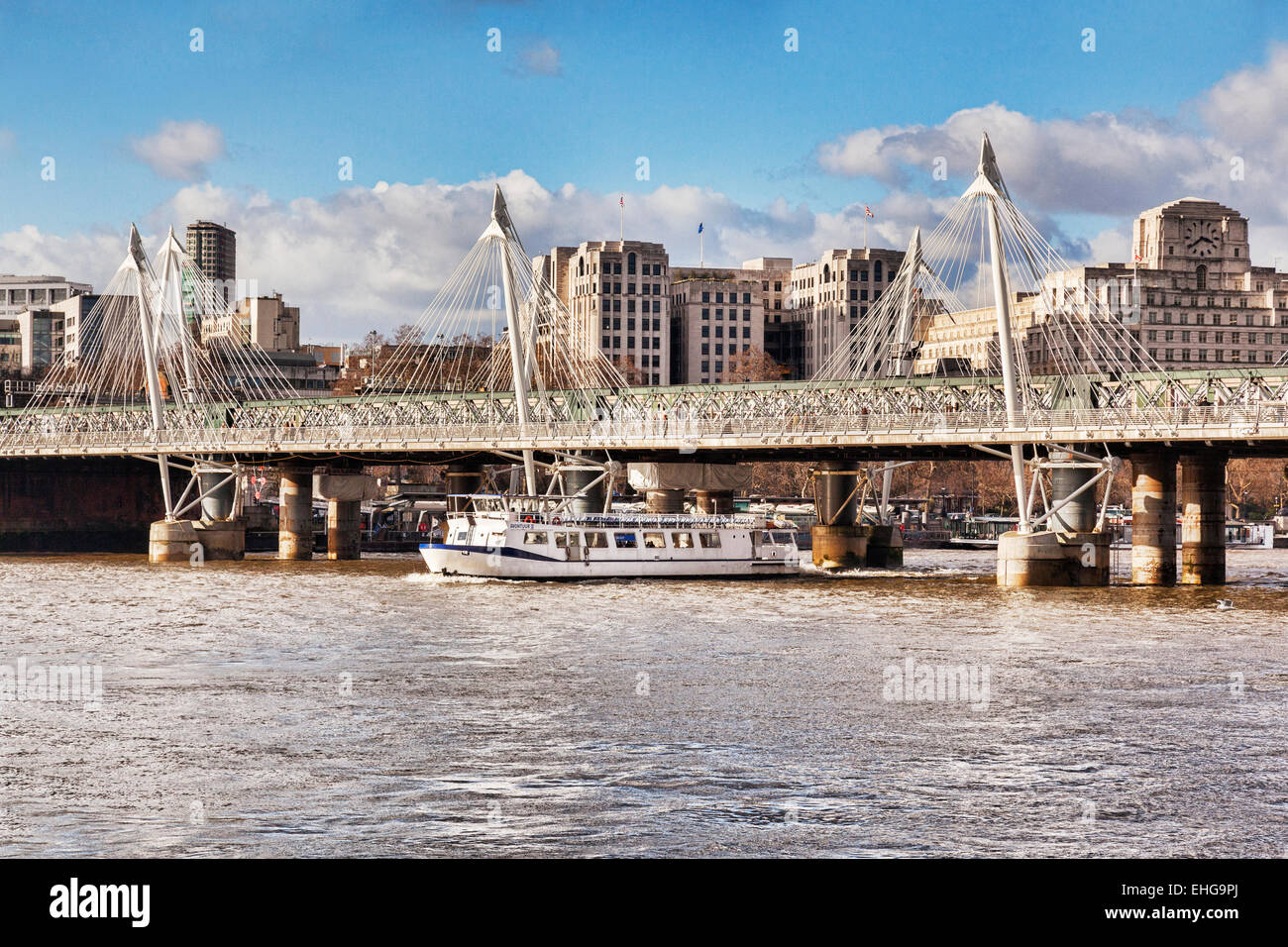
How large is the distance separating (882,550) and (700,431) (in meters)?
19.5

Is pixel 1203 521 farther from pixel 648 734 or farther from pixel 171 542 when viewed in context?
pixel 171 542

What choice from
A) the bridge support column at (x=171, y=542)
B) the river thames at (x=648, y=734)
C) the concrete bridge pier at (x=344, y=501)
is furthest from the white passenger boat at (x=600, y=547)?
the concrete bridge pier at (x=344, y=501)

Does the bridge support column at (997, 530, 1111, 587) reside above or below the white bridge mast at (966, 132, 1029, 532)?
below

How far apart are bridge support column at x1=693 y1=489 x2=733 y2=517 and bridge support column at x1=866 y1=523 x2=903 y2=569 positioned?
12862mm

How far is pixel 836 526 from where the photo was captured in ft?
353

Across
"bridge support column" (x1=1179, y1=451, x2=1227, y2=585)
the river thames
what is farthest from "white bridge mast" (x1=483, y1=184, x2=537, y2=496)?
"bridge support column" (x1=1179, y1=451, x2=1227, y2=585)

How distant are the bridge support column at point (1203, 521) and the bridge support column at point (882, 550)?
2199 cm

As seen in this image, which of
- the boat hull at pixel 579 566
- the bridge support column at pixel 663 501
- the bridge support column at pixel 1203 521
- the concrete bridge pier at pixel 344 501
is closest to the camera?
the boat hull at pixel 579 566

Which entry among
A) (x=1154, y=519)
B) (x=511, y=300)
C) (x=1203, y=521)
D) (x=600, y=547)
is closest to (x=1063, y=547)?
(x=1154, y=519)

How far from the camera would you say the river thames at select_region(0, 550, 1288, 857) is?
81.4 ft

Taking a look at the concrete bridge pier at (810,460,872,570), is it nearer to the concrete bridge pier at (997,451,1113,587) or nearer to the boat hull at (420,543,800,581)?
the boat hull at (420,543,800,581)

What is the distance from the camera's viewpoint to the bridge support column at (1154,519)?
86.6 m

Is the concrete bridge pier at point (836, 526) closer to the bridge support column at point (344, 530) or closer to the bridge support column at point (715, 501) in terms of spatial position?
the bridge support column at point (715, 501)

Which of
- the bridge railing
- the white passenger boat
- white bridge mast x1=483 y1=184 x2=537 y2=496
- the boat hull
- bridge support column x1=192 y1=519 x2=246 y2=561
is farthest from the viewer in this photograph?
bridge support column x1=192 y1=519 x2=246 y2=561
